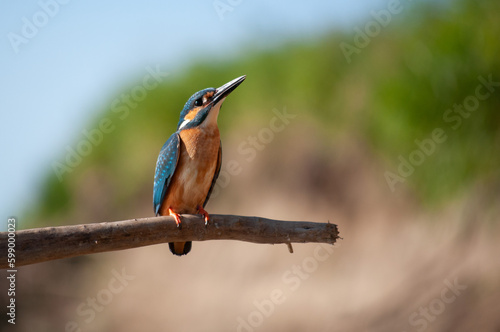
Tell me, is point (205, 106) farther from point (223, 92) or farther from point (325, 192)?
point (325, 192)

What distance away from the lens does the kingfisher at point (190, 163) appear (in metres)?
3.46

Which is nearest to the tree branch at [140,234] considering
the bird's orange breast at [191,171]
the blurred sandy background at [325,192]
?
the bird's orange breast at [191,171]

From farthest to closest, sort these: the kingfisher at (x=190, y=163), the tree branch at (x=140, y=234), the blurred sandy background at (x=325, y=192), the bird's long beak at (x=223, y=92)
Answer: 1. the blurred sandy background at (x=325, y=192)
2. the kingfisher at (x=190, y=163)
3. the bird's long beak at (x=223, y=92)
4. the tree branch at (x=140, y=234)

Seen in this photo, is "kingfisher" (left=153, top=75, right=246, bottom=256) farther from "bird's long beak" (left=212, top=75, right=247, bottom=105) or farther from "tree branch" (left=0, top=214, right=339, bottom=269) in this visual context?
"tree branch" (left=0, top=214, right=339, bottom=269)

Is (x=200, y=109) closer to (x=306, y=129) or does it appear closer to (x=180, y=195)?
(x=180, y=195)

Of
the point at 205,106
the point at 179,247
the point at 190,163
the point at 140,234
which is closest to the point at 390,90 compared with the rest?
the point at 205,106

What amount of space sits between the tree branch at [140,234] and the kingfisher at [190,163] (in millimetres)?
274

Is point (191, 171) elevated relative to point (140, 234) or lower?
elevated

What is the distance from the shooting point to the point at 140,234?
9.09 feet

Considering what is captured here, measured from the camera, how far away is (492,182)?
16.8 feet

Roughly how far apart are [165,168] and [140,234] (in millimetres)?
771

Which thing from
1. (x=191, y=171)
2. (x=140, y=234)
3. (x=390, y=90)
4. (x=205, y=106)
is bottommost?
(x=140, y=234)

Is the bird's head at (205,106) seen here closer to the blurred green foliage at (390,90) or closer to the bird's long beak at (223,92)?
the bird's long beak at (223,92)

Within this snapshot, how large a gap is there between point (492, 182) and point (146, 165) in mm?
5884
